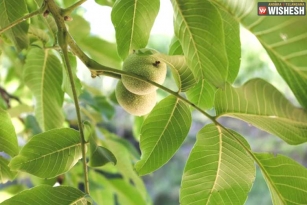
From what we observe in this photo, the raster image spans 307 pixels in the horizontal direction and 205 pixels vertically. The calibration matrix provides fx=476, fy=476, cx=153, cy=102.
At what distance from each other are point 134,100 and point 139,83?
2.2 inches

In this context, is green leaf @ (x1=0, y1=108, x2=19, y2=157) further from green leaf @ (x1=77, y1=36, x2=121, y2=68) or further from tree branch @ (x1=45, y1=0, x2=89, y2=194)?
green leaf @ (x1=77, y1=36, x2=121, y2=68)

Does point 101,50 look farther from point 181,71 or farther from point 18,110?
point 181,71

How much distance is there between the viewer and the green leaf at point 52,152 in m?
0.66

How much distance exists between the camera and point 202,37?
598 mm

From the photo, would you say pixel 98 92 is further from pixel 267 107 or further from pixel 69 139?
pixel 267 107

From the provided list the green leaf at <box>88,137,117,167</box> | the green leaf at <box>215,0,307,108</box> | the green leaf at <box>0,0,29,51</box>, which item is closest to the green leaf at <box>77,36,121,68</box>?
the green leaf at <box>0,0,29,51</box>

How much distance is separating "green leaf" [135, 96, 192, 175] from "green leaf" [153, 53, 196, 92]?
3 cm

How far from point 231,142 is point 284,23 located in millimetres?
203


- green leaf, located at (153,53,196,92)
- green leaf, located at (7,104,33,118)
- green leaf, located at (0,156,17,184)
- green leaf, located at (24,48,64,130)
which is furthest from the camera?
green leaf, located at (7,104,33,118)

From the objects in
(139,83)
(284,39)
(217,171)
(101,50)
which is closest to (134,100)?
(139,83)

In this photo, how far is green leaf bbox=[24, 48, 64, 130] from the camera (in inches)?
35.1

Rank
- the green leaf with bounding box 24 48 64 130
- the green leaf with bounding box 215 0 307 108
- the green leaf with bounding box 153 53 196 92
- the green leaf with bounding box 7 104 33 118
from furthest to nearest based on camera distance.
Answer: the green leaf with bounding box 7 104 33 118, the green leaf with bounding box 24 48 64 130, the green leaf with bounding box 153 53 196 92, the green leaf with bounding box 215 0 307 108

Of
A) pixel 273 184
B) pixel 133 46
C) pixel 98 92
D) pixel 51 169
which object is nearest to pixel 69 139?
pixel 51 169

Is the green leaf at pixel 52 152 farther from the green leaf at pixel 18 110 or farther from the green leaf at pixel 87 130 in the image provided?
the green leaf at pixel 18 110
